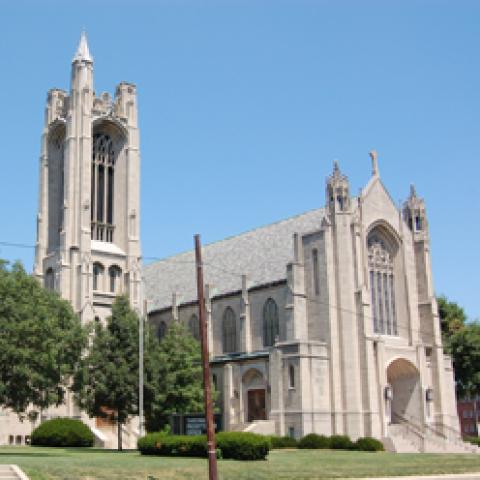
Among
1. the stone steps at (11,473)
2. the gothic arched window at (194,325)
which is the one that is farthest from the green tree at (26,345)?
the gothic arched window at (194,325)

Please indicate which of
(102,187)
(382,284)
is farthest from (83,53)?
(382,284)

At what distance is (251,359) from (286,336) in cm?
337

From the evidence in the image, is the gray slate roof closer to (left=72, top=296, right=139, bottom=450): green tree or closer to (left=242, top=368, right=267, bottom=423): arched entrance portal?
(left=242, top=368, right=267, bottom=423): arched entrance portal

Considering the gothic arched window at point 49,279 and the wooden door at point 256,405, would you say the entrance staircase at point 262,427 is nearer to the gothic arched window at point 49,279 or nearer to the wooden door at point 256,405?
the wooden door at point 256,405

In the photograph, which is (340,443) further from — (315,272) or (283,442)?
(315,272)

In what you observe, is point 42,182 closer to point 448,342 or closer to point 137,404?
point 137,404

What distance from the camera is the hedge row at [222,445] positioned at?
34.7 m

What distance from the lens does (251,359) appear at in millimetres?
58000

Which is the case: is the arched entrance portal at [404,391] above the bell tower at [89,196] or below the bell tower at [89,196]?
below

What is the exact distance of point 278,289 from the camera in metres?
59.6

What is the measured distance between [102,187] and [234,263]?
16275 mm

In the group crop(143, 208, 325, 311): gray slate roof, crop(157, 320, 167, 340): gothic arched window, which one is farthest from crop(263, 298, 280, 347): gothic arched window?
→ crop(157, 320, 167, 340): gothic arched window

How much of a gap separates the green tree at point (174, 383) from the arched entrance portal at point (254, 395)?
17.0ft

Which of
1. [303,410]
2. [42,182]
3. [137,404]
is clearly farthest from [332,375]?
[42,182]
